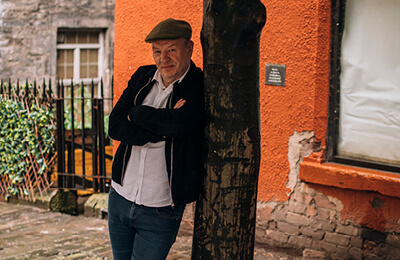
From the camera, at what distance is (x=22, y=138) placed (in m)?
7.83

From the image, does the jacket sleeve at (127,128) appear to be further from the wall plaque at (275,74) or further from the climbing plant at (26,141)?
the climbing plant at (26,141)

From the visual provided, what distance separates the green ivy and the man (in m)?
4.93

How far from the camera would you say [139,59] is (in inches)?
239

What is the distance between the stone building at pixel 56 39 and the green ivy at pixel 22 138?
11.6 feet

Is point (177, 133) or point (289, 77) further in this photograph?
point (289, 77)

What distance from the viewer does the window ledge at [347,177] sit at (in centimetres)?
445

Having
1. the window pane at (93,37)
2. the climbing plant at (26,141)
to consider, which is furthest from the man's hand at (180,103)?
the window pane at (93,37)

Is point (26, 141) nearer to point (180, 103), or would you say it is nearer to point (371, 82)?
point (371, 82)

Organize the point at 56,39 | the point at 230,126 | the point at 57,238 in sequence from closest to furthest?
the point at 230,126 < the point at 57,238 < the point at 56,39

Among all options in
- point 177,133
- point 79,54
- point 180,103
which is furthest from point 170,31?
point 79,54

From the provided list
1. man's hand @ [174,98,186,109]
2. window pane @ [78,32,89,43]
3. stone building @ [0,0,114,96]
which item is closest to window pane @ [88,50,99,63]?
stone building @ [0,0,114,96]

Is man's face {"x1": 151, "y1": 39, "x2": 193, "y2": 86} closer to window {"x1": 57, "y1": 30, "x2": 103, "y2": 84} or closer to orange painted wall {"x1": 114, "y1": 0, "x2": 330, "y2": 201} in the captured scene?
orange painted wall {"x1": 114, "y1": 0, "x2": 330, "y2": 201}

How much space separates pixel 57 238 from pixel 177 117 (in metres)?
3.63

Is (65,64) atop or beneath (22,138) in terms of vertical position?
atop
